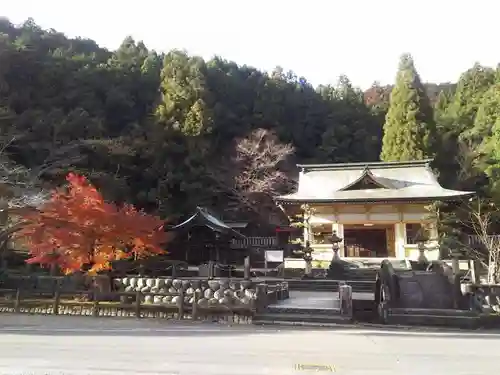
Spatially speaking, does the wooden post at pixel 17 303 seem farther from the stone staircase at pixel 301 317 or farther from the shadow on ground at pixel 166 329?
the stone staircase at pixel 301 317

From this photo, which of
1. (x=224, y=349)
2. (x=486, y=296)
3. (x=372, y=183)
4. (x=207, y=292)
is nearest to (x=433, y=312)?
(x=486, y=296)

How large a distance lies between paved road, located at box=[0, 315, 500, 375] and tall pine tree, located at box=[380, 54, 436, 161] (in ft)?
80.4

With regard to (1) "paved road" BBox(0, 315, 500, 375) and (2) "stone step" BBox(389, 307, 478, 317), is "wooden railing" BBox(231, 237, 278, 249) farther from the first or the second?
(1) "paved road" BBox(0, 315, 500, 375)

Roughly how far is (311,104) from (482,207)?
21.5 metres

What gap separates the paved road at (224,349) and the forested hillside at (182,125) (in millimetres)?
19717

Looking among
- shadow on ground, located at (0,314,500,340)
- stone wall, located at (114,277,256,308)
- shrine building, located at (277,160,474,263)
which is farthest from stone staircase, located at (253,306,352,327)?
shrine building, located at (277,160,474,263)

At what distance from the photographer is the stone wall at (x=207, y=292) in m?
12.7

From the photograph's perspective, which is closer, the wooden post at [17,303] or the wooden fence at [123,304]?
the wooden fence at [123,304]

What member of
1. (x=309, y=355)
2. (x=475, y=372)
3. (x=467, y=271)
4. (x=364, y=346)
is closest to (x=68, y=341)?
(x=309, y=355)

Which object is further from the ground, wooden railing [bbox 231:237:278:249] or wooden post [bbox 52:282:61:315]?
wooden railing [bbox 231:237:278:249]

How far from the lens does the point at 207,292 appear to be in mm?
13203

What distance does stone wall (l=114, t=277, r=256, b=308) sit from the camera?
1269 centimetres

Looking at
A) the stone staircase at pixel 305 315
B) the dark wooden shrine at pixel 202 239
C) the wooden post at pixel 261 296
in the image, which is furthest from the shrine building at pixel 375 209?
the wooden post at pixel 261 296

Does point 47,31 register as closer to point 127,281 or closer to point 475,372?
point 127,281
